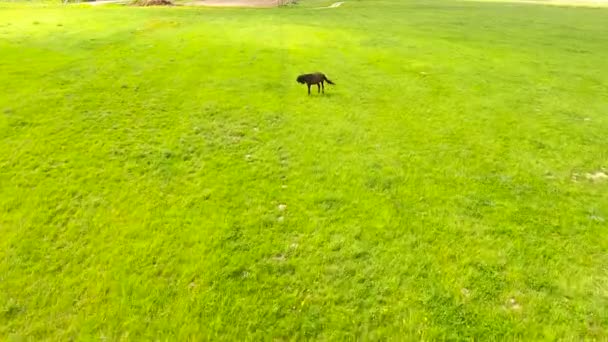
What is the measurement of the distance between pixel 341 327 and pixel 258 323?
1.67 metres

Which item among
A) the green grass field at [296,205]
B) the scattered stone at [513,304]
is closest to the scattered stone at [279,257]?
the green grass field at [296,205]

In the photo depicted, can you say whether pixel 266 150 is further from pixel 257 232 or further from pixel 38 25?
pixel 38 25

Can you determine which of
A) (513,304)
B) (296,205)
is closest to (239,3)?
(296,205)

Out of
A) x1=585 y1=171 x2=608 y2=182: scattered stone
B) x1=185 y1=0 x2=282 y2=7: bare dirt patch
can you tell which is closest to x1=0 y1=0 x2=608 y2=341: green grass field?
x1=585 y1=171 x2=608 y2=182: scattered stone

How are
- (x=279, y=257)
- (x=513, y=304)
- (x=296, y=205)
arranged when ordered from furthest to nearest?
(x=296, y=205) → (x=279, y=257) → (x=513, y=304)

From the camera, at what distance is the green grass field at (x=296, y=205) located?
297 inches

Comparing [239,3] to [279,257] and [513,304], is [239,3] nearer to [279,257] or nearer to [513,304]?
[279,257]

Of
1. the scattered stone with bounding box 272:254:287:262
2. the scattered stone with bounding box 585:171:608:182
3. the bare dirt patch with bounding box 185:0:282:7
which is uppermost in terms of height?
the bare dirt patch with bounding box 185:0:282:7

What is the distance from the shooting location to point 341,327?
23.9 ft

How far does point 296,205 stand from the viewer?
10859 millimetres

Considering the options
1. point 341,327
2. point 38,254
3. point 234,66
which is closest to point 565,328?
point 341,327

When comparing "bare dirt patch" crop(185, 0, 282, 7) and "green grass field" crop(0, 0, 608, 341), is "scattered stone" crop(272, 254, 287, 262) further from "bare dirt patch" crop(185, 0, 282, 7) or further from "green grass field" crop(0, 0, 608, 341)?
"bare dirt patch" crop(185, 0, 282, 7)

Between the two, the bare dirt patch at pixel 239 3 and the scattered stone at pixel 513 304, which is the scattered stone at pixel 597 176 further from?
the bare dirt patch at pixel 239 3

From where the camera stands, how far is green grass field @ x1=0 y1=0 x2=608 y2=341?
7.54 m
